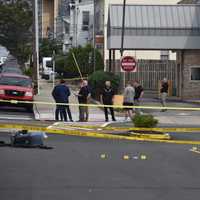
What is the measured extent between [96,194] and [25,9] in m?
58.1

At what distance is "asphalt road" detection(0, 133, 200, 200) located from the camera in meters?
10.3

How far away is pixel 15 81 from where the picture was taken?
31.1 m

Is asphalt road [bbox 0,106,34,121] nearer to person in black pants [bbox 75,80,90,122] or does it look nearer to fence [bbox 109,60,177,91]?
person in black pants [bbox 75,80,90,122]

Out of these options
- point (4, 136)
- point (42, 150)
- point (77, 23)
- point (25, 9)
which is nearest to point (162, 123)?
point (4, 136)

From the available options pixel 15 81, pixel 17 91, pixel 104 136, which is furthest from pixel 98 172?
pixel 15 81

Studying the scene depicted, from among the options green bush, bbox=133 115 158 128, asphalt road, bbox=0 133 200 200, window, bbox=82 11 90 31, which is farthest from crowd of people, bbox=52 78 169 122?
window, bbox=82 11 90 31

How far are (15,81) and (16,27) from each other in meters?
35.1

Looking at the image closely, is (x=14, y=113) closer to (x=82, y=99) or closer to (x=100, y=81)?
(x=82, y=99)

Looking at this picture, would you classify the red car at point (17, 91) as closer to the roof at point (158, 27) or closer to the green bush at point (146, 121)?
the roof at point (158, 27)

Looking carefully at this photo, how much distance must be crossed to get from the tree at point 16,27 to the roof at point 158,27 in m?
26.5

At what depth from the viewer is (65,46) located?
96500 mm

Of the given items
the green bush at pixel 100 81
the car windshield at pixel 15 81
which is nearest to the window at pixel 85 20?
the green bush at pixel 100 81

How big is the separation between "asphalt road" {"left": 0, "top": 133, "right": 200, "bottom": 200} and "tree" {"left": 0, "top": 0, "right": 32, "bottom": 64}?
48730mm

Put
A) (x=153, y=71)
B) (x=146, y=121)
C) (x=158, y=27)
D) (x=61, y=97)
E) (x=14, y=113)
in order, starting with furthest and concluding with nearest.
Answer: (x=153, y=71) < (x=158, y=27) < (x=14, y=113) < (x=61, y=97) < (x=146, y=121)
